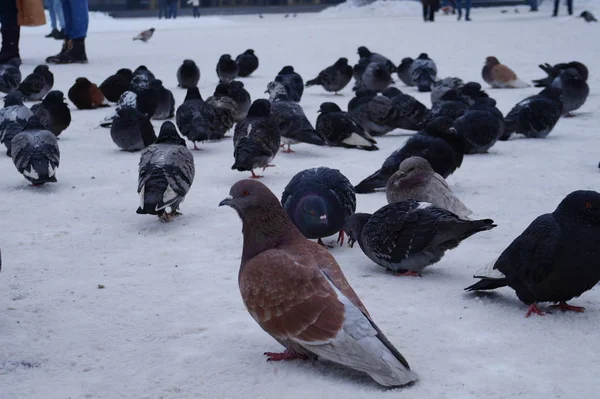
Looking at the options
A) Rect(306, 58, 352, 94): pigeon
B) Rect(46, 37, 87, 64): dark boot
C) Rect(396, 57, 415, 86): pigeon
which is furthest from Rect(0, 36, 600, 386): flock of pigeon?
Rect(46, 37, 87, 64): dark boot

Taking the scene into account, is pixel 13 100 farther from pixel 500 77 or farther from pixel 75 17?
pixel 500 77

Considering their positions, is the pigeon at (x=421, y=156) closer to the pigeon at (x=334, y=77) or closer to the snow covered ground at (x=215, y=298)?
the snow covered ground at (x=215, y=298)

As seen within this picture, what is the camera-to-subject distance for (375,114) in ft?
30.9

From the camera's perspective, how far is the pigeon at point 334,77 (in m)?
12.9

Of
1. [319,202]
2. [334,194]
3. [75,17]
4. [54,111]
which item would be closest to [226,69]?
[75,17]

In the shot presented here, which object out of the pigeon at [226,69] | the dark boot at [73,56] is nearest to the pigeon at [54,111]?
the pigeon at [226,69]

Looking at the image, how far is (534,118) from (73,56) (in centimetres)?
1058

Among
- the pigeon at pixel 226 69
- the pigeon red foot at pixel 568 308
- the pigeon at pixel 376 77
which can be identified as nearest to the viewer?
the pigeon red foot at pixel 568 308

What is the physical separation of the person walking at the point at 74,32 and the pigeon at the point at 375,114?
8180 mm

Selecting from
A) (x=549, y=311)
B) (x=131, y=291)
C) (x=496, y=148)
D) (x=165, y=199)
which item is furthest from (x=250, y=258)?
(x=496, y=148)

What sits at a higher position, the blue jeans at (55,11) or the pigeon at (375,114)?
the blue jeans at (55,11)

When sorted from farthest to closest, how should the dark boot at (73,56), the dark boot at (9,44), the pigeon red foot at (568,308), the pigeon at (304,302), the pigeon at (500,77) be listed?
the dark boot at (73,56) → the dark boot at (9,44) → the pigeon at (500,77) → the pigeon red foot at (568,308) → the pigeon at (304,302)

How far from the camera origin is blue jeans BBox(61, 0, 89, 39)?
15596mm

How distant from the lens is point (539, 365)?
3.37m
